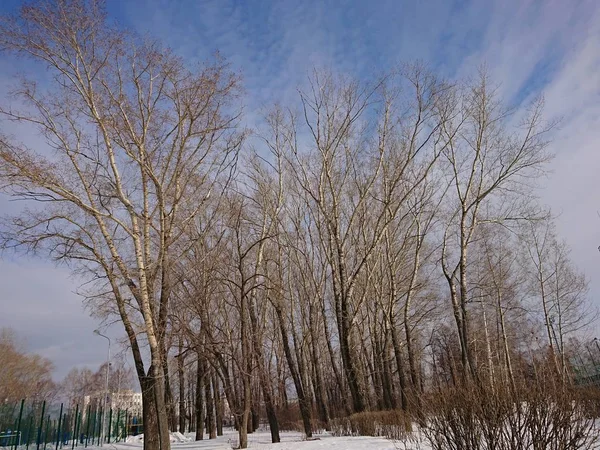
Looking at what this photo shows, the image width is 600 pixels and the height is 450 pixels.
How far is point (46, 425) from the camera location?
2145 cm

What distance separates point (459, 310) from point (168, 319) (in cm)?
1005

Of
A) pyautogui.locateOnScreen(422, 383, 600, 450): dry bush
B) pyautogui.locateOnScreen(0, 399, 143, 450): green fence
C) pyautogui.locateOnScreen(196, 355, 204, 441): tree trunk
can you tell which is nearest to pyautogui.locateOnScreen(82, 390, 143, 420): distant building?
pyautogui.locateOnScreen(0, 399, 143, 450): green fence

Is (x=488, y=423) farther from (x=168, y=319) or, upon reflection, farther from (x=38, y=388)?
(x=38, y=388)

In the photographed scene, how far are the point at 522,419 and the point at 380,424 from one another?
30.2 feet

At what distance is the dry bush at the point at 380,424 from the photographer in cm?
1156

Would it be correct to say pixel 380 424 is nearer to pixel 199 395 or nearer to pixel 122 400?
pixel 199 395

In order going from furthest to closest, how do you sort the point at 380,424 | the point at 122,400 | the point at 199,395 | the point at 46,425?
the point at 122,400, the point at 199,395, the point at 46,425, the point at 380,424

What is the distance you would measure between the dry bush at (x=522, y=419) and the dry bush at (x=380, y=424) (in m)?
6.61

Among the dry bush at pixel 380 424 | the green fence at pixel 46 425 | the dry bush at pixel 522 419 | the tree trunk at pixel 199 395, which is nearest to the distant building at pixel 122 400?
the green fence at pixel 46 425

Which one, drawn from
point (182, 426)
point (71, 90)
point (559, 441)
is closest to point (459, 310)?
point (559, 441)

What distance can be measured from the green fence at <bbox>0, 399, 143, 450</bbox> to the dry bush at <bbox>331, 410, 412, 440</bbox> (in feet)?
43.2

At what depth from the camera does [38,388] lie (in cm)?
4528

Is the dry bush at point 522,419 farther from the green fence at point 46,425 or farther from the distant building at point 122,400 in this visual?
the distant building at point 122,400

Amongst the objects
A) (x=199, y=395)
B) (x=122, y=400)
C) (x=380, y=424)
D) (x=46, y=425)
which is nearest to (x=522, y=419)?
(x=380, y=424)
